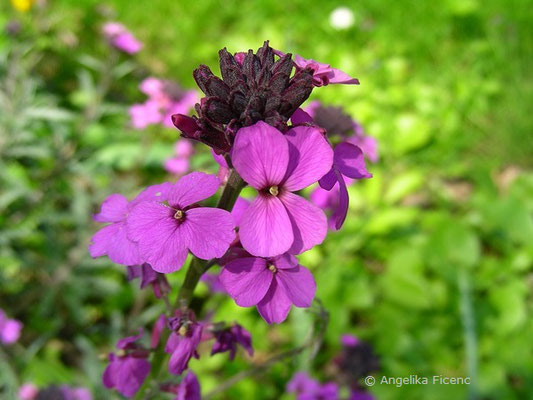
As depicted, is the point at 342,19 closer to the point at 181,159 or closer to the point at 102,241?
the point at 181,159

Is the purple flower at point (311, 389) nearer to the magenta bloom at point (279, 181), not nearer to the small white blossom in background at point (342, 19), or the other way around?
the magenta bloom at point (279, 181)

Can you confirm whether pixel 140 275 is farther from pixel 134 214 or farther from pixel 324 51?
pixel 324 51

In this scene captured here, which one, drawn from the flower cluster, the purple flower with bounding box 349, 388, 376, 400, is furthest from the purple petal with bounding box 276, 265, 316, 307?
the flower cluster

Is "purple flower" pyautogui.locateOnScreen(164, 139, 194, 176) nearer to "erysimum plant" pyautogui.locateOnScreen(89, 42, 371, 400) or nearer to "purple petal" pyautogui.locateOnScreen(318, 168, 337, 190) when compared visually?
"erysimum plant" pyautogui.locateOnScreen(89, 42, 371, 400)

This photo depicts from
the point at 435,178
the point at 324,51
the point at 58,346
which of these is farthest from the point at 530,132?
the point at 58,346

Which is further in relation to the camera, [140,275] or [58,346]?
[58,346]

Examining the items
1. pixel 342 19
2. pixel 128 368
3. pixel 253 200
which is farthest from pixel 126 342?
pixel 342 19
